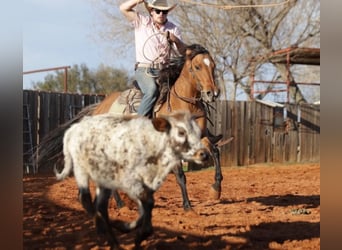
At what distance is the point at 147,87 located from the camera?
213 inches

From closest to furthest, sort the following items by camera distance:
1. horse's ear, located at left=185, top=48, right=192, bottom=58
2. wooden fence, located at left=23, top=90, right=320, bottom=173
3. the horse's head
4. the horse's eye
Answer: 1. the horse's eye
2. the horse's head
3. horse's ear, located at left=185, top=48, right=192, bottom=58
4. wooden fence, located at left=23, top=90, right=320, bottom=173

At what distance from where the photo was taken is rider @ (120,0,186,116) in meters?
4.63

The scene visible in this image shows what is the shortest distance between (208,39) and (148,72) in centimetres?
446

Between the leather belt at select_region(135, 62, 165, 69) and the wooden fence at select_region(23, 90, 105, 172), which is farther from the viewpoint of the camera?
the wooden fence at select_region(23, 90, 105, 172)

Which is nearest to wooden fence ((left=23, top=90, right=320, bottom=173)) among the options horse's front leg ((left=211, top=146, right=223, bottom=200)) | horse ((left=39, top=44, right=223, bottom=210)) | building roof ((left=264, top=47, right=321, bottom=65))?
building roof ((left=264, top=47, right=321, bottom=65))

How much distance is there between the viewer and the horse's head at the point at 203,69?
5.23 metres

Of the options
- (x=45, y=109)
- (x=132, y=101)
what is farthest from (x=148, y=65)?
(x=45, y=109)

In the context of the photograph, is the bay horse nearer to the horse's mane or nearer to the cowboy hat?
the horse's mane

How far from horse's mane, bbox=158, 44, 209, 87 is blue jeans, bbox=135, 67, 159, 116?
0.18 metres

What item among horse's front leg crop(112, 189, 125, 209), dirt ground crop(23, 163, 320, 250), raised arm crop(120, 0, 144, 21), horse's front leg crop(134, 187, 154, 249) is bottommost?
dirt ground crop(23, 163, 320, 250)

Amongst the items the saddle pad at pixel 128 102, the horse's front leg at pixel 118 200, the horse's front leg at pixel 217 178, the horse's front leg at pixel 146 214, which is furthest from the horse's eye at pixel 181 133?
the horse's front leg at pixel 217 178

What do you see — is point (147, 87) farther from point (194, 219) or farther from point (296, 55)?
point (296, 55)

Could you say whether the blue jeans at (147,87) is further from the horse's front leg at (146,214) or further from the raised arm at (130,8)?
the horse's front leg at (146,214)

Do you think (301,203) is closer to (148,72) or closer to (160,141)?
(148,72)
